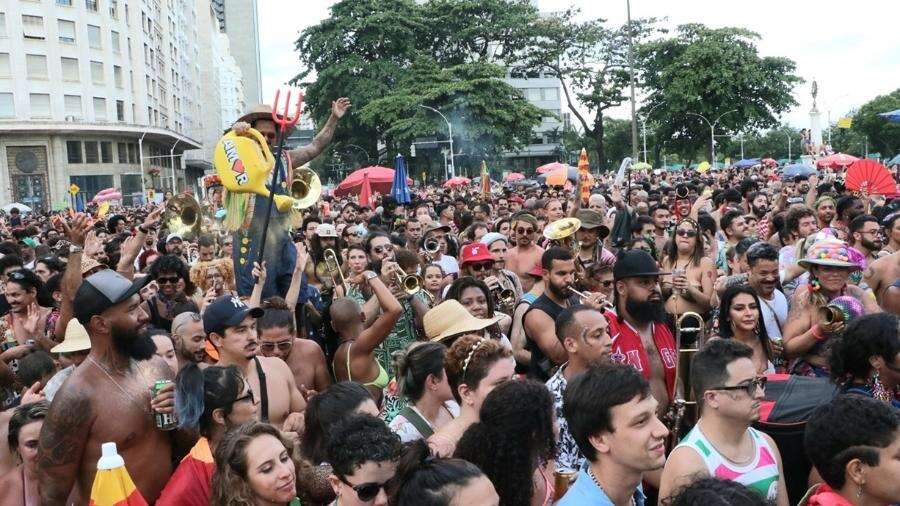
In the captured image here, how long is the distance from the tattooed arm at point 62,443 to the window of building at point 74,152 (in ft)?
167

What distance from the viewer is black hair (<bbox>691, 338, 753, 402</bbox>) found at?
344 centimetres

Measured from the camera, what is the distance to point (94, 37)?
165 feet

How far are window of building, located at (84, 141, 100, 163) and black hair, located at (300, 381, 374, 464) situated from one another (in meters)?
51.7

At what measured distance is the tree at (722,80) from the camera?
153ft

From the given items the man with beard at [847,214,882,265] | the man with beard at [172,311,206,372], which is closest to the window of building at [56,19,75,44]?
the man with beard at [172,311,206,372]

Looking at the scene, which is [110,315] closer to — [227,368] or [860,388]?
[227,368]

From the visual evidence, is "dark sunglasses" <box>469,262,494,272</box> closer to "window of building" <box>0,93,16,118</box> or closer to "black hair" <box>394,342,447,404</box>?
"black hair" <box>394,342,447,404</box>

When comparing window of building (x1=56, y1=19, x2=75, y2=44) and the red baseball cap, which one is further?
window of building (x1=56, y1=19, x2=75, y2=44)

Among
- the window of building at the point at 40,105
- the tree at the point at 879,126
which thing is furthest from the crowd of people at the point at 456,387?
the tree at the point at 879,126

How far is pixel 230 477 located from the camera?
309 cm

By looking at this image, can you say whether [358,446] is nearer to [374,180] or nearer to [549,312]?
[549,312]

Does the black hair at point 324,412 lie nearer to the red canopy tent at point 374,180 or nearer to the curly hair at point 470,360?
the curly hair at point 470,360

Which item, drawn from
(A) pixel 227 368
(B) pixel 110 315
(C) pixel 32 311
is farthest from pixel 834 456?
(C) pixel 32 311

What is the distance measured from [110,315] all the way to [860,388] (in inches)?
133
